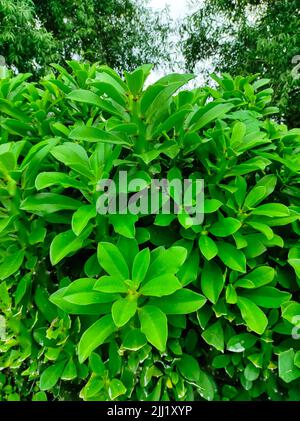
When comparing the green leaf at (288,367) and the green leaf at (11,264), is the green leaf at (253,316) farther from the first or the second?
the green leaf at (11,264)

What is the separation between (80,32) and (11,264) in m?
9.20

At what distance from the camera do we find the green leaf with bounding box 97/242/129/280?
27.6 inches

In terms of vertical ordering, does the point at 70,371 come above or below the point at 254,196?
A: below

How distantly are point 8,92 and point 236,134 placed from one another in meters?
0.64

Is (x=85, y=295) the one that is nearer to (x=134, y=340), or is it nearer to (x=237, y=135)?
(x=134, y=340)

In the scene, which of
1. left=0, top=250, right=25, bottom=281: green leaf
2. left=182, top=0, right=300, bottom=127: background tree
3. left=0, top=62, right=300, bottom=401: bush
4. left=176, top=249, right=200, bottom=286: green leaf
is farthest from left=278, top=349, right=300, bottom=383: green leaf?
left=182, top=0, right=300, bottom=127: background tree

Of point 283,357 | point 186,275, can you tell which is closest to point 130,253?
point 186,275

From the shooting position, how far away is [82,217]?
2.36 ft

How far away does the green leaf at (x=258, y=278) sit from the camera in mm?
780

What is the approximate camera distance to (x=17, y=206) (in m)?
0.81

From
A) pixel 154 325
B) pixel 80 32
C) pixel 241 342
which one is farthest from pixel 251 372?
pixel 80 32
